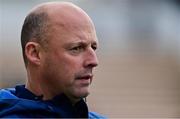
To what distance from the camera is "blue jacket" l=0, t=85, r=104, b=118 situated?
1.24m

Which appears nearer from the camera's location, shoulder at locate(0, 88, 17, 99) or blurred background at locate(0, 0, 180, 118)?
shoulder at locate(0, 88, 17, 99)

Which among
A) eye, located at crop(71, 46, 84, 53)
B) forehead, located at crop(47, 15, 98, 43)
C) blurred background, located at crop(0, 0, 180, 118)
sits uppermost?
forehead, located at crop(47, 15, 98, 43)

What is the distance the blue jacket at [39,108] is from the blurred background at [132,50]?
2749 millimetres

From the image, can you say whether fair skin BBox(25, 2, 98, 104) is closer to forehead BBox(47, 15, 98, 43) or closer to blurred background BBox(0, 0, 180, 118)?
forehead BBox(47, 15, 98, 43)

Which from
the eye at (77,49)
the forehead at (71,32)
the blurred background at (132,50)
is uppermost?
the forehead at (71,32)

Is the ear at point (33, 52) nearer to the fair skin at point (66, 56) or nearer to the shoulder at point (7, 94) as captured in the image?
the fair skin at point (66, 56)

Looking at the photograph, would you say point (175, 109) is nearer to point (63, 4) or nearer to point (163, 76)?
point (163, 76)

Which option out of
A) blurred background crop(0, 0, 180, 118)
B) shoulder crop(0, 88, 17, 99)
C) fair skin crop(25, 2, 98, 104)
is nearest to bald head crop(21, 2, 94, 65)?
fair skin crop(25, 2, 98, 104)

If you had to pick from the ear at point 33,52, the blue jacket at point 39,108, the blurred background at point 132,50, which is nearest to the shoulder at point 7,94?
the blue jacket at point 39,108

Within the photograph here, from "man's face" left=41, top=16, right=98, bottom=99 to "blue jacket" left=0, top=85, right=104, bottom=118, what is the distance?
0.04 m

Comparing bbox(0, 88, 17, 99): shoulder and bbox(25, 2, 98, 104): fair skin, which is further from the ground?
bbox(25, 2, 98, 104): fair skin

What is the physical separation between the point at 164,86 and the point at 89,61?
10.4 ft

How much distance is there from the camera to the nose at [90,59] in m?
1.21

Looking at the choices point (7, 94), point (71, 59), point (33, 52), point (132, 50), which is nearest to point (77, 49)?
point (71, 59)
